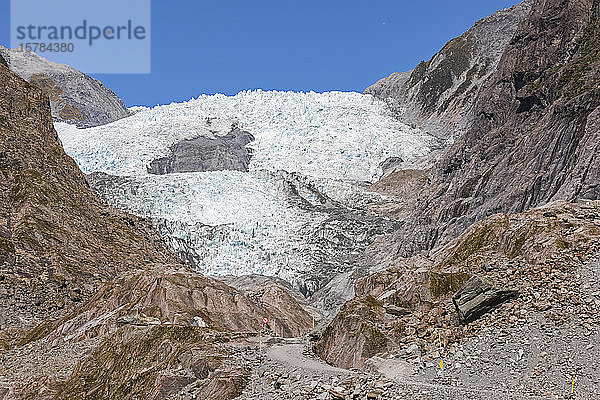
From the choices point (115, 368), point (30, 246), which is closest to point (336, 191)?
point (30, 246)

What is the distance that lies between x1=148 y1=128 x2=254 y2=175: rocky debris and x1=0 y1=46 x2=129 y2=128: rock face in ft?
133

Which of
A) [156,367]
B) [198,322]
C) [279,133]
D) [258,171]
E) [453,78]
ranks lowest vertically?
[156,367]

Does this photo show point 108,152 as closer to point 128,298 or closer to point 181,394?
point 128,298

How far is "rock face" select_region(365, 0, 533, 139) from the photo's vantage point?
99.3m

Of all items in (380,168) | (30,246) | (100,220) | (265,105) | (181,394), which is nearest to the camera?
(181,394)

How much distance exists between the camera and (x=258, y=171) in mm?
75938

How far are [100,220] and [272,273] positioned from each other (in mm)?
18720

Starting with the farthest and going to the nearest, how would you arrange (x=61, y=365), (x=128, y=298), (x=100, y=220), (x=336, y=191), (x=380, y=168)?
(x=380, y=168) < (x=336, y=191) < (x=100, y=220) < (x=128, y=298) < (x=61, y=365)

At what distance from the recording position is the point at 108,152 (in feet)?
286

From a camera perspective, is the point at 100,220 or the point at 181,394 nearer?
the point at 181,394

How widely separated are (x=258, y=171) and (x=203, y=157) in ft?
62.3

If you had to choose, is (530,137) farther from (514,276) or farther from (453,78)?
(453,78)

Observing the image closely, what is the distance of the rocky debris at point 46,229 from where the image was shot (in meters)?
29.9

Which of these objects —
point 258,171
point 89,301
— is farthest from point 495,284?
point 258,171
